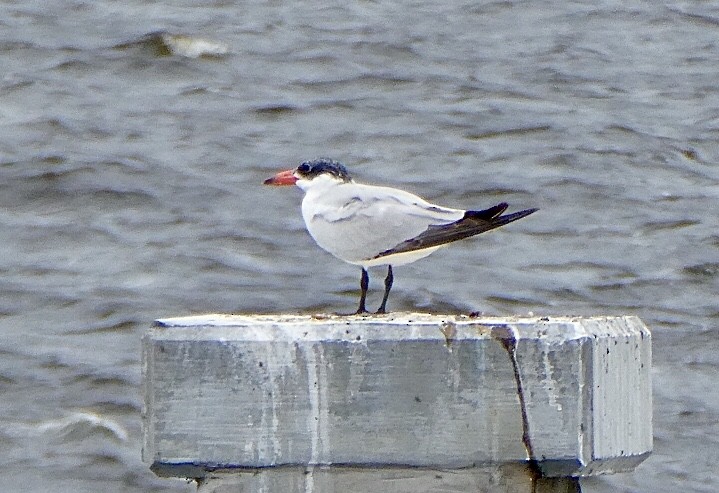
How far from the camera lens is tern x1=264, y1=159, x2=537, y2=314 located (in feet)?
12.7

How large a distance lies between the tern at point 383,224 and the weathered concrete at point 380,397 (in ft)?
3.48

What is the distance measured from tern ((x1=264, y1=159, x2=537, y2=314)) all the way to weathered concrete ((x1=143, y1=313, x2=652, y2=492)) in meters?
1.06

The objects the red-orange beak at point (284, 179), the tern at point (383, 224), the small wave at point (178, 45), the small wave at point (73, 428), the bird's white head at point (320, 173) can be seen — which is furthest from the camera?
the small wave at point (178, 45)

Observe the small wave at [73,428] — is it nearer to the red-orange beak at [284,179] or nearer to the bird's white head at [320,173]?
the red-orange beak at [284,179]

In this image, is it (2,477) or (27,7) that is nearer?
(2,477)

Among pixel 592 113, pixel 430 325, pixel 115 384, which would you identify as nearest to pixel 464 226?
pixel 430 325

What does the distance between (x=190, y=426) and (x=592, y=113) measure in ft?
25.4

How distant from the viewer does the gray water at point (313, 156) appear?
7.47 m

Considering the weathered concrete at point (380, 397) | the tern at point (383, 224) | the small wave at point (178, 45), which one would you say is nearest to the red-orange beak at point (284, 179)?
the tern at point (383, 224)

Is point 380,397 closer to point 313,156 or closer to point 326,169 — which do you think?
point 326,169

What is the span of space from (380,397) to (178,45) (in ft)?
28.6

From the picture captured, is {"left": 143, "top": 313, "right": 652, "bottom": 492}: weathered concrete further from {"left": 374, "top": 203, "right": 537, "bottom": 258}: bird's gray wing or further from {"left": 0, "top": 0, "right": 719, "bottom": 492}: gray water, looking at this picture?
{"left": 0, "top": 0, "right": 719, "bottom": 492}: gray water

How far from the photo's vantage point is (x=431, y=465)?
2717mm

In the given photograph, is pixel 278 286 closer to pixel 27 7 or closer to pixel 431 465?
pixel 27 7
